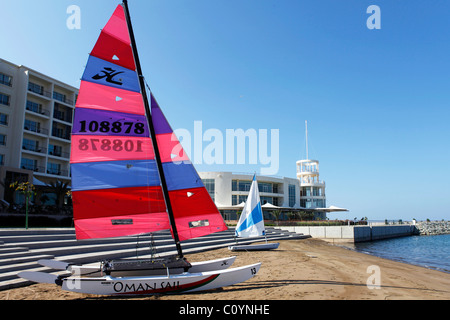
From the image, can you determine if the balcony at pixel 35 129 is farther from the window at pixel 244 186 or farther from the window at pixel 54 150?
the window at pixel 244 186

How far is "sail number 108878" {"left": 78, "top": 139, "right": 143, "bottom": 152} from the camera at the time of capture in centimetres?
860

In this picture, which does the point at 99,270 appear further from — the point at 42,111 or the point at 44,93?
the point at 44,93

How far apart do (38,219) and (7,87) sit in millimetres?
19761

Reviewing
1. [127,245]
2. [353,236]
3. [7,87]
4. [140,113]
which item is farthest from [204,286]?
[7,87]

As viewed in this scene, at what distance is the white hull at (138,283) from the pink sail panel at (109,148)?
332 centimetres

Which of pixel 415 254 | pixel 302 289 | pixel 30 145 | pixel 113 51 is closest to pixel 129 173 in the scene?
pixel 113 51

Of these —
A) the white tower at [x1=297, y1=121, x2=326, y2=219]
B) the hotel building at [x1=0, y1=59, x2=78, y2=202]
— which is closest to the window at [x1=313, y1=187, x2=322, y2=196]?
the white tower at [x1=297, y1=121, x2=326, y2=219]

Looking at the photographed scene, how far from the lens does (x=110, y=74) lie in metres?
8.86

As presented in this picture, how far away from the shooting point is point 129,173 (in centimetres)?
894

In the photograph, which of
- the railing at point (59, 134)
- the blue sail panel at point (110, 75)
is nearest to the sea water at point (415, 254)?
the blue sail panel at point (110, 75)

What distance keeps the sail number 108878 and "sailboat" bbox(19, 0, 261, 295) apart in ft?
0.09

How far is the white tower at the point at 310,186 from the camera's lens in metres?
65.5

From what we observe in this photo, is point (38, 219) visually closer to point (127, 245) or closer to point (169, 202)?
point (127, 245)
